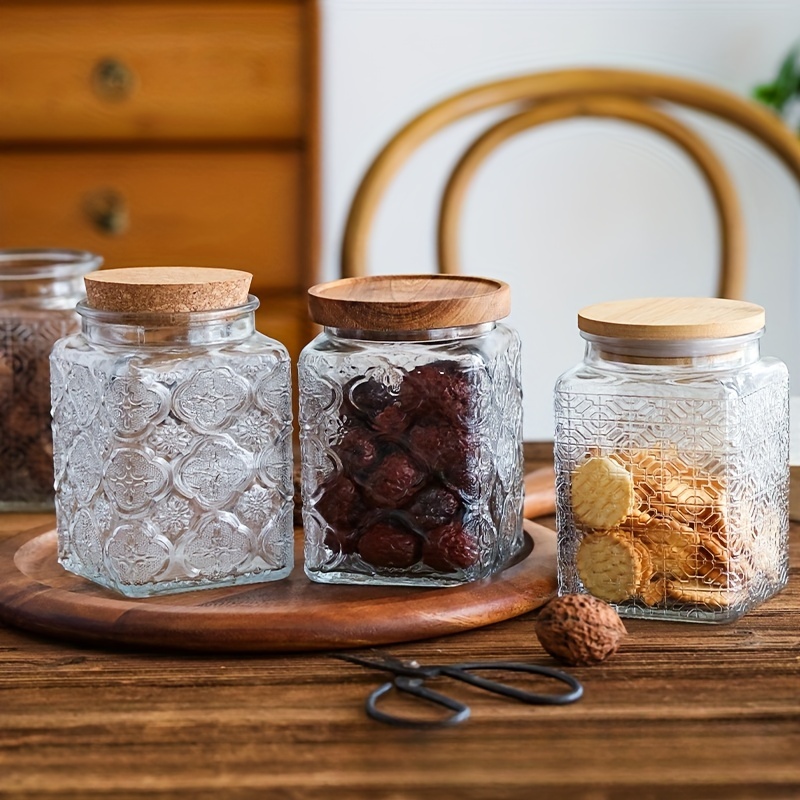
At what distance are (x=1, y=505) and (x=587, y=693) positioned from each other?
→ 557mm

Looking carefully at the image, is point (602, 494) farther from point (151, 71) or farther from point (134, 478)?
point (151, 71)

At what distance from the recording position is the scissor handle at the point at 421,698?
0.60m

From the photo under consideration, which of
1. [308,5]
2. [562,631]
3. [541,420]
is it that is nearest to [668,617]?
[562,631]

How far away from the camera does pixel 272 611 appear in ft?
2.38

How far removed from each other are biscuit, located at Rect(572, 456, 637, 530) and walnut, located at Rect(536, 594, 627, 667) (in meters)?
0.07

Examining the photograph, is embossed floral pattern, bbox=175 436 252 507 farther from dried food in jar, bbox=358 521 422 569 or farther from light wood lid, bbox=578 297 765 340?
light wood lid, bbox=578 297 765 340

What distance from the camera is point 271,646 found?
706 millimetres

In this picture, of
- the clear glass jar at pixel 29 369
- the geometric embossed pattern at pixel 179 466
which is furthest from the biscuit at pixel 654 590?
the clear glass jar at pixel 29 369

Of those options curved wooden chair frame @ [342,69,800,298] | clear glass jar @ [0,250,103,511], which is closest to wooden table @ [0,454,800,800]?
clear glass jar @ [0,250,103,511]

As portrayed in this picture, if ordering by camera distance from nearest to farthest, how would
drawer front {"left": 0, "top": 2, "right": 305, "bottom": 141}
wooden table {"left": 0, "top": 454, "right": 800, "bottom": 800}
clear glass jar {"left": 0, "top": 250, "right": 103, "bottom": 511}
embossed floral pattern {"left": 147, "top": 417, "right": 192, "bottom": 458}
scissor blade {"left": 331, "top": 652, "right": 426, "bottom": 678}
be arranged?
wooden table {"left": 0, "top": 454, "right": 800, "bottom": 800}, scissor blade {"left": 331, "top": 652, "right": 426, "bottom": 678}, embossed floral pattern {"left": 147, "top": 417, "right": 192, "bottom": 458}, clear glass jar {"left": 0, "top": 250, "right": 103, "bottom": 511}, drawer front {"left": 0, "top": 2, "right": 305, "bottom": 141}

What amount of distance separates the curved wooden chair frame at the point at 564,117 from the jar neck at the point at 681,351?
0.73 meters

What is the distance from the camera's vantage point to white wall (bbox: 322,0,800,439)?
246 centimetres

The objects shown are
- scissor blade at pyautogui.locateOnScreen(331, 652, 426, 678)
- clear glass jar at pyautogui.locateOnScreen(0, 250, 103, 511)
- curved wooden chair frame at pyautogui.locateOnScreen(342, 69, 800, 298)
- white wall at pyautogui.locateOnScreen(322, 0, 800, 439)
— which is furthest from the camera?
white wall at pyautogui.locateOnScreen(322, 0, 800, 439)

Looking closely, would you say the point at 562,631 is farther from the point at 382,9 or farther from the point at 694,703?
the point at 382,9
